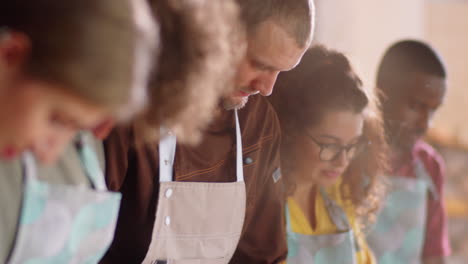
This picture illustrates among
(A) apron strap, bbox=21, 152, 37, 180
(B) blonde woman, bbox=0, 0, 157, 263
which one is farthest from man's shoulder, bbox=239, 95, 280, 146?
(B) blonde woman, bbox=0, 0, 157, 263

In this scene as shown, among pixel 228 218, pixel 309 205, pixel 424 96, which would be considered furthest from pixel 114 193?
pixel 424 96

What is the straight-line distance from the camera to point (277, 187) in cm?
119

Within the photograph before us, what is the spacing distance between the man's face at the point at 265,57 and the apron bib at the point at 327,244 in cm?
43

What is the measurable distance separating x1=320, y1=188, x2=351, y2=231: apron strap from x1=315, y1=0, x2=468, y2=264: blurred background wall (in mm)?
827

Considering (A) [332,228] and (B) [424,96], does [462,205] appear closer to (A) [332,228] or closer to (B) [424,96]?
(B) [424,96]

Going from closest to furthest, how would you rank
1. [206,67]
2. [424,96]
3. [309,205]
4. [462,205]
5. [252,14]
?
1. [206,67]
2. [252,14]
3. [309,205]
4. [424,96]
5. [462,205]

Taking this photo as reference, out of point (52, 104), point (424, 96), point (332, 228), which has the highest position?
point (424, 96)

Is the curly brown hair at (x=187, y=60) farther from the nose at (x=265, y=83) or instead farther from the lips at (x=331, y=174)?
the lips at (x=331, y=174)

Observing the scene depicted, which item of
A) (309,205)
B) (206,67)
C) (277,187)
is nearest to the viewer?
(206,67)

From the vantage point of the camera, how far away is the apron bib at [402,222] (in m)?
1.62

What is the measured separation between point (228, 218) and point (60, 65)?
0.63m

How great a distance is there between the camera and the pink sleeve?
1.66 meters

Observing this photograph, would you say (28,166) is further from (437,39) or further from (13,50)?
(437,39)

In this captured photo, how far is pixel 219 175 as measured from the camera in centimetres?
104
